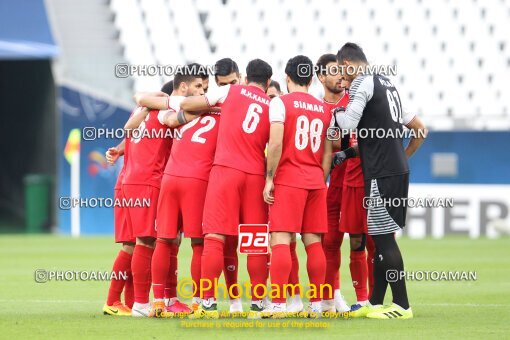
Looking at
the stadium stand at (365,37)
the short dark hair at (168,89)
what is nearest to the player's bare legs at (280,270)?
the short dark hair at (168,89)

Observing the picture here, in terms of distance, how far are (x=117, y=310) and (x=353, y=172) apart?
2315 millimetres

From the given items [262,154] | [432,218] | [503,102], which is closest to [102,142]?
[432,218]

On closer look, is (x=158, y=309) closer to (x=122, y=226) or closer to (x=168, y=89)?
(x=122, y=226)

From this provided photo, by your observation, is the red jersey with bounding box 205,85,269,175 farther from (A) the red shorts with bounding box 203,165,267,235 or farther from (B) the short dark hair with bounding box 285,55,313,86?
(B) the short dark hair with bounding box 285,55,313,86

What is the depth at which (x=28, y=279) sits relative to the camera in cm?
1271

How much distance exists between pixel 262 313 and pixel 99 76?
16.7 m

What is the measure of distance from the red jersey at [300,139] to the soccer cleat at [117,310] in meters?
1.69

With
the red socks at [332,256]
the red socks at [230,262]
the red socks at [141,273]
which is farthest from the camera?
the red socks at [332,256]

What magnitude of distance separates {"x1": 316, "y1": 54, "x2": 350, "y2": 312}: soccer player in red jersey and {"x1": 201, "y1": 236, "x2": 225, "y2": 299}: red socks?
50.9 inches

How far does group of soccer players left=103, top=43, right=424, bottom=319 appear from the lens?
26.6 feet

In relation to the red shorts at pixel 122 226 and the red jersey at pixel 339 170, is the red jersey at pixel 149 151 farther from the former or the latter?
the red jersey at pixel 339 170

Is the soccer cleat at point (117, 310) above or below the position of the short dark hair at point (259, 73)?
below

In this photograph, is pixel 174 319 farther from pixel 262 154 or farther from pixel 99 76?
pixel 99 76

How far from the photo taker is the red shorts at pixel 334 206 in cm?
→ 904
